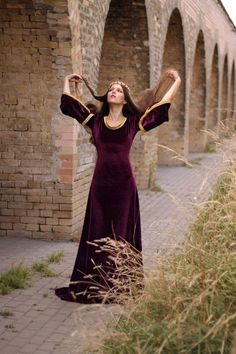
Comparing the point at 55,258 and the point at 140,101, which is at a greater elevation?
the point at 140,101

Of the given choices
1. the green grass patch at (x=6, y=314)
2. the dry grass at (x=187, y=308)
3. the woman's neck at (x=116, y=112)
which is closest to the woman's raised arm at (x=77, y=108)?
the woman's neck at (x=116, y=112)

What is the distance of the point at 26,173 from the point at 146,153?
14.6 ft

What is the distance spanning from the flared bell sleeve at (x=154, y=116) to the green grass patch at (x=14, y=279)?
187cm

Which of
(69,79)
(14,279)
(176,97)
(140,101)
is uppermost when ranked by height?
(176,97)

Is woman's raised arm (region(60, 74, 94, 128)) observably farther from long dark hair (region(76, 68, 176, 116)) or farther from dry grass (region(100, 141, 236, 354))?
dry grass (region(100, 141, 236, 354))

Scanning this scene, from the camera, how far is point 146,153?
11.6m

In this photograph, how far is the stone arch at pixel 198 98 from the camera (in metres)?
18.8

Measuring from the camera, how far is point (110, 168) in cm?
527

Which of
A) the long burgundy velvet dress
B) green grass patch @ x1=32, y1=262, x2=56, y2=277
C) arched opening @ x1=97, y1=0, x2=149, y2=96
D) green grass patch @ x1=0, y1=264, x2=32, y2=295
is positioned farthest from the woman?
arched opening @ x1=97, y1=0, x2=149, y2=96

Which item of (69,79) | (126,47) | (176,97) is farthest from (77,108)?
(176,97)

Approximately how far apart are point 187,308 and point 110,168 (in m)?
2.56

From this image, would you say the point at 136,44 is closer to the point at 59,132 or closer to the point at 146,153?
the point at 146,153

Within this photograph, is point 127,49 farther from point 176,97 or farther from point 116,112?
point 116,112

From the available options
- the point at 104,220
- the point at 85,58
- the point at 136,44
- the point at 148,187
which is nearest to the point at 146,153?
the point at 148,187
